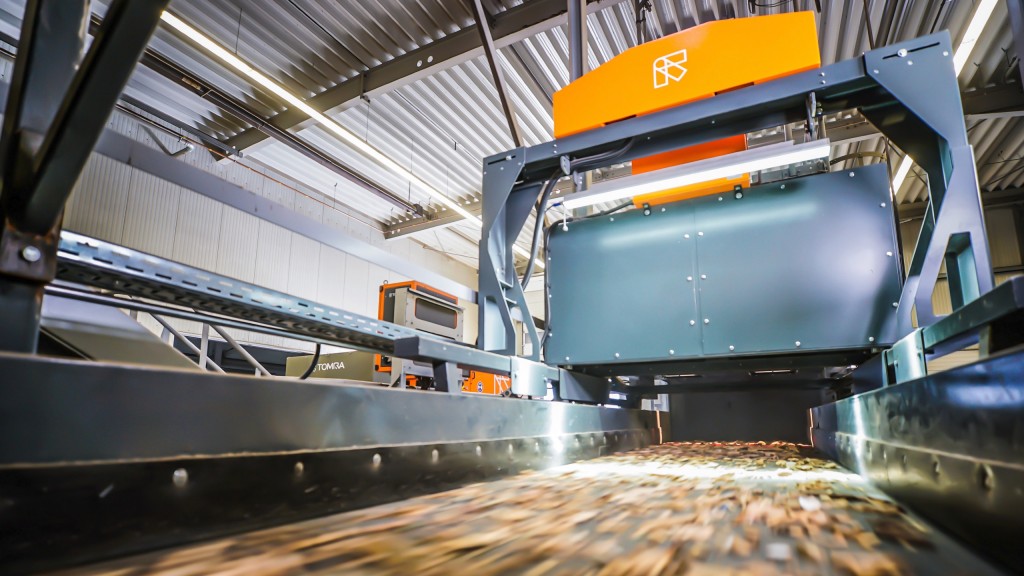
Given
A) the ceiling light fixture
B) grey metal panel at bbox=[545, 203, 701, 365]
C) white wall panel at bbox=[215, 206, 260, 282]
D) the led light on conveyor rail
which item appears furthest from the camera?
white wall panel at bbox=[215, 206, 260, 282]

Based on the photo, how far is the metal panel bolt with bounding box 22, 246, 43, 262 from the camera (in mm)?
783

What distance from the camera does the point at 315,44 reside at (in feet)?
17.0

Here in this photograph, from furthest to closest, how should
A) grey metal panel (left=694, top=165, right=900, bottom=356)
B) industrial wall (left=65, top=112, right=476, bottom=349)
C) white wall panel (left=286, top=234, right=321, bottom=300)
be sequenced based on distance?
1. white wall panel (left=286, top=234, right=321, bottom=300)
2. industrial wall (left=65, top=112, right=476, bottom=349)
3. grey metal panel (left=694, top=165, right=900, bottom=356)

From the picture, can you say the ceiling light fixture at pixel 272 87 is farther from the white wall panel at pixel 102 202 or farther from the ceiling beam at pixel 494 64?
the white wall panel at pixel 102 202

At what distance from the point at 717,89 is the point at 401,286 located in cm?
341

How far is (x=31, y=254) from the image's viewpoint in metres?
0.79

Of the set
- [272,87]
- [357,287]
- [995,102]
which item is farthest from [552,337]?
[357,287]

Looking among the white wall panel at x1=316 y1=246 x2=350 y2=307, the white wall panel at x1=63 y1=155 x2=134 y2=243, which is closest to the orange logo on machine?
the white wall panel at x1=63 y1=155 x2=134 y2=243

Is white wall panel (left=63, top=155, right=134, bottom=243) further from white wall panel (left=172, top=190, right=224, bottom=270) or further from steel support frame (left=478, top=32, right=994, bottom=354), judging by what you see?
steel support frame (left=478, top=32, right=994, bottom=354)

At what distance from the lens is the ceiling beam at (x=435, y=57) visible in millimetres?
4523

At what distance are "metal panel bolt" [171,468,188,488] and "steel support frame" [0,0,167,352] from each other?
11.9 inches

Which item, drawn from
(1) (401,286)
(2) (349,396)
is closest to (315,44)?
(1) (401,286)

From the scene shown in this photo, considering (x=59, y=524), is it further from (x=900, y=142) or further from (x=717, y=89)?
(x=900, y=142)

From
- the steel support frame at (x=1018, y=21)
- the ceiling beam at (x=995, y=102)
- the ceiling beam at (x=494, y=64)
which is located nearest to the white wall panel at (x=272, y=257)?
the ceiling beam at (x=494, y=64)
